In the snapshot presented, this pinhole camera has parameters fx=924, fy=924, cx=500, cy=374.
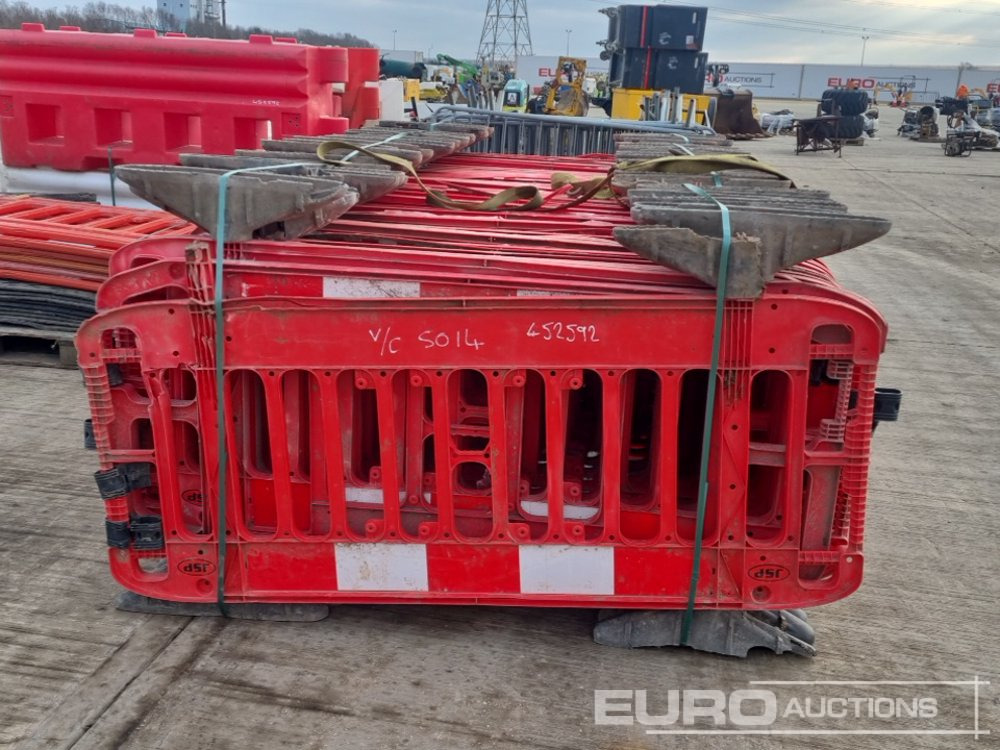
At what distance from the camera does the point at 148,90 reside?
931 centimetres

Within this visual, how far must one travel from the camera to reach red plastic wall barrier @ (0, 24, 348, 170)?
9.18m

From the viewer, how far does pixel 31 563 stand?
13.6ft

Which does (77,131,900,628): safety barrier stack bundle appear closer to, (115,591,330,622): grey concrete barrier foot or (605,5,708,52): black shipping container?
(115,591,330,622): grey concrete barrier foot

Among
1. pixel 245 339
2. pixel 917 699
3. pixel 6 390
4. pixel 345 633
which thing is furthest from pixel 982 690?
pixel 6 390

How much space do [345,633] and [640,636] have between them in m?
1.17

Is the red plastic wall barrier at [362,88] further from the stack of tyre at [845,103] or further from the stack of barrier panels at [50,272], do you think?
the stack of tyre at [845,103]

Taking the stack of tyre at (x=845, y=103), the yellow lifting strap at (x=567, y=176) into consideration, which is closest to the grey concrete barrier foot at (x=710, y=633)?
the yellow lifting strap at (x=567, y=176)

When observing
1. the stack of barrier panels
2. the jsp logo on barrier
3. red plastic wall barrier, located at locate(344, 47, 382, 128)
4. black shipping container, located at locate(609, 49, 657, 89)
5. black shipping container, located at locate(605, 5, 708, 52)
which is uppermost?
black shipping container, located at locate(605, 5, 708, 52)

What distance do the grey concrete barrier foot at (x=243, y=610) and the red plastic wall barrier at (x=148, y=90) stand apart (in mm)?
6452

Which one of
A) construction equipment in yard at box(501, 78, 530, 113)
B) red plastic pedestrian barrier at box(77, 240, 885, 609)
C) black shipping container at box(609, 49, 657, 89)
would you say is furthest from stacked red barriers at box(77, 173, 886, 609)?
construction equipment in yard at box(501, 78, 530, 113)

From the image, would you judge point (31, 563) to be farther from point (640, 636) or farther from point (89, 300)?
point (89, 300)

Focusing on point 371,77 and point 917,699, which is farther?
point 371,77

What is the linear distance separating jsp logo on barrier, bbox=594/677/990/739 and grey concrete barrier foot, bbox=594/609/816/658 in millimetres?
175

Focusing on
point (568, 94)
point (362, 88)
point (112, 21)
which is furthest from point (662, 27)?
point (112, 21)
